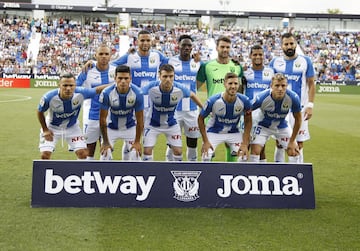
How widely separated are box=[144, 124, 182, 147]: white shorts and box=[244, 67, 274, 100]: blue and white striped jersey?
1.30 metres

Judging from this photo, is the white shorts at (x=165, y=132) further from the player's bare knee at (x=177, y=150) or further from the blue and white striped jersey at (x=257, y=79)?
the blue and white striped jersey at (x=257, y=79)

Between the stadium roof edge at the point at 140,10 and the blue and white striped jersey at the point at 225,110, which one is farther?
the stadium roof edge at the point at 140,10

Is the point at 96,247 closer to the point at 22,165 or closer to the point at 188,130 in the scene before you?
the point at 188,130

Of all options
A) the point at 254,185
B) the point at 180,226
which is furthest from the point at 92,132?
the point at 180,226

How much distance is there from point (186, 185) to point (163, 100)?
1.67 meters

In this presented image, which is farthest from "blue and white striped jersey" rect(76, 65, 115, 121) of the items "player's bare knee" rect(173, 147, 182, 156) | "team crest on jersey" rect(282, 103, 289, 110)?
"team crest on jersey" rect(282, 103, 289, 110)

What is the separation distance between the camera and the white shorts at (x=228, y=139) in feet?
26.0

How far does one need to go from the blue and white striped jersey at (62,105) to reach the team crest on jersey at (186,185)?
190 cm

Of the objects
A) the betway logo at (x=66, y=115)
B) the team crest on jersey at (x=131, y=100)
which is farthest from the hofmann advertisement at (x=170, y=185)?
the betway logo at (x=66, y=115)

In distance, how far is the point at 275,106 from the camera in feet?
24.9

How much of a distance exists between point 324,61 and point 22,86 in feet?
73.4

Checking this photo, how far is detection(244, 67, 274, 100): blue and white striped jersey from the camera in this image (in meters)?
8.48

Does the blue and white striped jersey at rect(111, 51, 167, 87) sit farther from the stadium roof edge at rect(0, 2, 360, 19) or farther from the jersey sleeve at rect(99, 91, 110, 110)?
the stadium roof edge at rect(0, 2, 360, 19)

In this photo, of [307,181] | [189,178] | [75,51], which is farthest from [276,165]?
[75,51]
